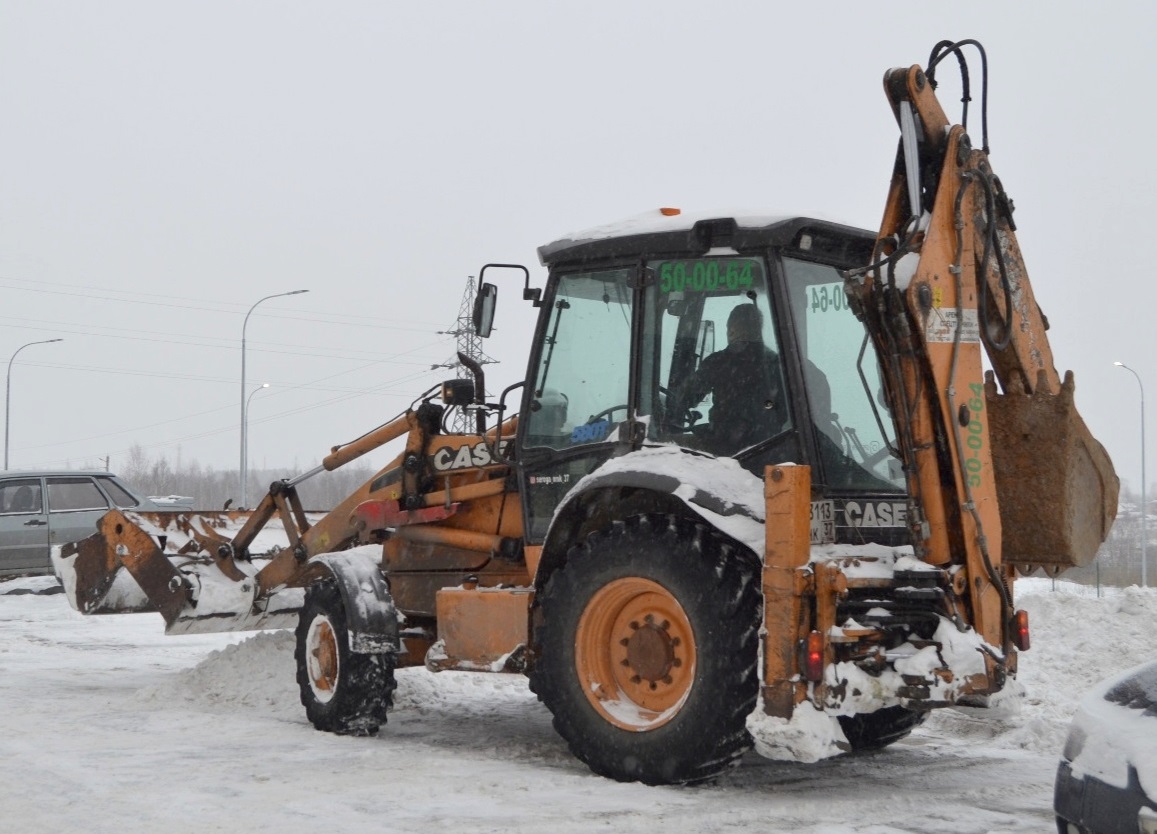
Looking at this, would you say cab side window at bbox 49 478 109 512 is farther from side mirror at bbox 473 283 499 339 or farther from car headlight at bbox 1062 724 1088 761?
car headlight at bbox 1062 724 1088 761

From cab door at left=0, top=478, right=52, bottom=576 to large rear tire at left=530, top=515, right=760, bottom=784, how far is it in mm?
11824

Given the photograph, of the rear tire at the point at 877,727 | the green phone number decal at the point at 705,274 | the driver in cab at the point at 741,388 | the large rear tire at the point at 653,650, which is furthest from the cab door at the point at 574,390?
the rear tire at the point at 877,727

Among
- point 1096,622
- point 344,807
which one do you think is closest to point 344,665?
point 344,807

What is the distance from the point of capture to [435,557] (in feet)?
26.8

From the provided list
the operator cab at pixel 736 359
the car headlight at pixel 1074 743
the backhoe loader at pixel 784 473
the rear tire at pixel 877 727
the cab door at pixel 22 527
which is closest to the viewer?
the car headlight at pixel 1074 743

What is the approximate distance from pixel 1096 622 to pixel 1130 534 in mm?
58773

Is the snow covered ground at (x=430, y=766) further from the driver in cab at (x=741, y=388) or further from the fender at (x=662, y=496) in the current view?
the driver in cab at (x=741, y=388)

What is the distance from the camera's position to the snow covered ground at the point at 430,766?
527 centimetres

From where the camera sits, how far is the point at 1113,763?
3729mm

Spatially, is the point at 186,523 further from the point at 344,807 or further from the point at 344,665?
the point at 344,807

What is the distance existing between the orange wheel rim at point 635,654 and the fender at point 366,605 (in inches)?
69.6

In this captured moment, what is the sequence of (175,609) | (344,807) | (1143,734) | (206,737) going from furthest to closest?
(175,609)
(206,737)
(344,807)
(1143,734)

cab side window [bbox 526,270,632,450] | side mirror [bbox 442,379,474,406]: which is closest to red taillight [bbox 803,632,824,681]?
cab side window [bbox 526,270,632,450]

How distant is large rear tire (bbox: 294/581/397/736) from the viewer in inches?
296
